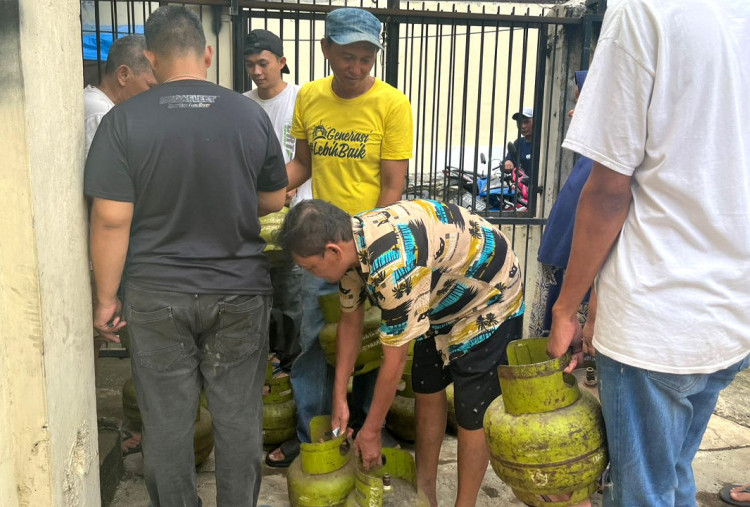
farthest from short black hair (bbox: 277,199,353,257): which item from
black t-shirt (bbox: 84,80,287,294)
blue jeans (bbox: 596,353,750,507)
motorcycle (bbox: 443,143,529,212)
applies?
motorcycle (bbox: 443,143,529,212)

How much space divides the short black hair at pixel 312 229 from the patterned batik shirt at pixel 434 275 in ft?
0.23

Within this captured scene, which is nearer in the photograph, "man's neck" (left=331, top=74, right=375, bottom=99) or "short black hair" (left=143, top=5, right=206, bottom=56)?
"short black hair" (left=143, top=5, right=206, bottom=56)

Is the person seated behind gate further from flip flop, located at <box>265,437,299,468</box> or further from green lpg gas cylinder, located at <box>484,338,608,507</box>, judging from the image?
flip flop, located at <box>265,437,299,468</box>

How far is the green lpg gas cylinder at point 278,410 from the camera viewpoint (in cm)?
390

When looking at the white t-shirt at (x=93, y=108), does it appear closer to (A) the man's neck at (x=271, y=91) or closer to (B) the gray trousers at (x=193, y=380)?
(B) the gray trousers at (x=193, y=380)

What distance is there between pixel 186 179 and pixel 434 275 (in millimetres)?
1016

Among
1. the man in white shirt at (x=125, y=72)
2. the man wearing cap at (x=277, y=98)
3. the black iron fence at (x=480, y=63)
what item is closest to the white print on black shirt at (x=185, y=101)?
the man in white shirt at (x=125, y=72)

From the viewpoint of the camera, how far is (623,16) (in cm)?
178

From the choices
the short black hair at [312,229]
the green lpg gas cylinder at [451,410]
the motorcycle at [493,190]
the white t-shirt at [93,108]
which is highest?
the white t-shirt at [93,108]

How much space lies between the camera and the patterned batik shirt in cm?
257

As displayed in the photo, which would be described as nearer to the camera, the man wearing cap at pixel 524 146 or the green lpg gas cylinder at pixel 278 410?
the green lpg gas cylinder at pixel 278 410

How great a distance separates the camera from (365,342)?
3.46m

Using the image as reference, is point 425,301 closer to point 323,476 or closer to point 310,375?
point 323,476

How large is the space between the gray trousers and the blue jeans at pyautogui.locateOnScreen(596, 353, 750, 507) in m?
1.39
